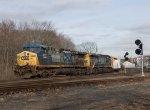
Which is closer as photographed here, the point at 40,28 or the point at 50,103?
the point at 50,103

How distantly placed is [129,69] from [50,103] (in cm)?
3610

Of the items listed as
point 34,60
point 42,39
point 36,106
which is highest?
point 42,39

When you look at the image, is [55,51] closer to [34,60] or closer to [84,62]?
[34,60]

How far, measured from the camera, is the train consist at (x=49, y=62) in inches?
1339

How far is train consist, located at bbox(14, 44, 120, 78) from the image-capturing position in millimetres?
34000

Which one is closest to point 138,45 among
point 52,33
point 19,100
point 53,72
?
point 53,72

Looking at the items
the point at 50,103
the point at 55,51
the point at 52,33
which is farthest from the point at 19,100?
the point at 52,33

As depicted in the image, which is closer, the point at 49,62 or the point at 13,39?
the point at 49,62

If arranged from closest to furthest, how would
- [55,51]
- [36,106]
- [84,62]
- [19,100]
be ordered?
[36,106] → [19,100] → [55,51] → [84,62]

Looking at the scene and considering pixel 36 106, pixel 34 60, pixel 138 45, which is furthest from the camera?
pixel 34 60

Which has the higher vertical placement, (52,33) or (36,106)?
(52,33)

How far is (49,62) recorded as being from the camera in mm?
36094

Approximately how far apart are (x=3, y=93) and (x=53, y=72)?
1980 cm

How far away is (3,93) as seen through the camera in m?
16.4
